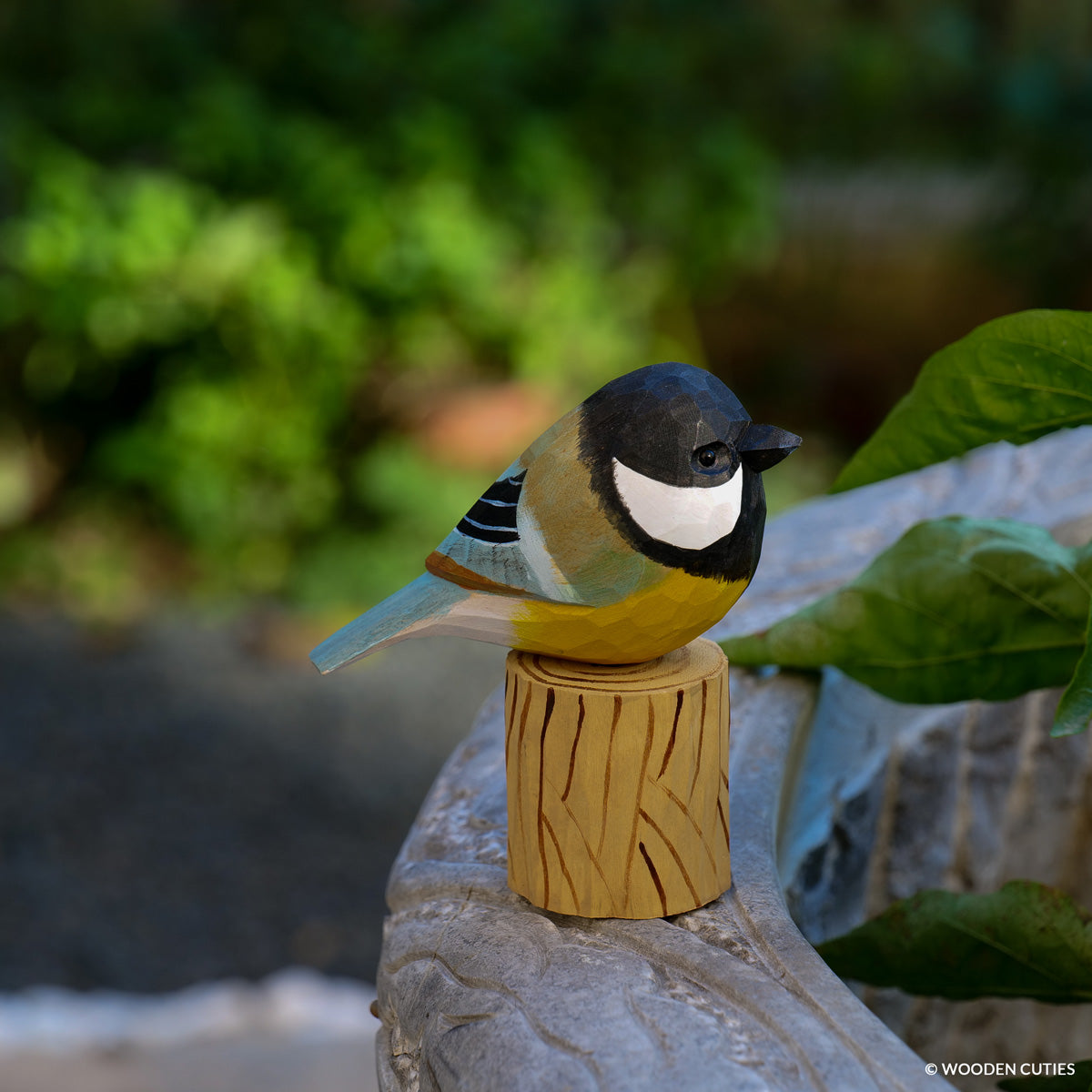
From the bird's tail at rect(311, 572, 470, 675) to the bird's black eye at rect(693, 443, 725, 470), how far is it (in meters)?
0.17

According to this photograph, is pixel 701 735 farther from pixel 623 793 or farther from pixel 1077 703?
pixel 1077 703

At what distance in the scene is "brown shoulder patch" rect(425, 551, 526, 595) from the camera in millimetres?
769

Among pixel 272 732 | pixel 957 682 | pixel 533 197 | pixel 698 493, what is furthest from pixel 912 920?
pixel 533 197

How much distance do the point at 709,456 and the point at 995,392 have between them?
206 mm

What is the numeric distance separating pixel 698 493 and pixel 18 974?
193 cm

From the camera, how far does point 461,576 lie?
31.0 inches

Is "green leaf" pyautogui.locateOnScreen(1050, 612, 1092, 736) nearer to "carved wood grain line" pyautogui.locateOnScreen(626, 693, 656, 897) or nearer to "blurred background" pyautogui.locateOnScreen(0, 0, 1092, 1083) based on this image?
"carved wood grain line" pyautogui.locateOnScreen(626, 693, 656, 897)

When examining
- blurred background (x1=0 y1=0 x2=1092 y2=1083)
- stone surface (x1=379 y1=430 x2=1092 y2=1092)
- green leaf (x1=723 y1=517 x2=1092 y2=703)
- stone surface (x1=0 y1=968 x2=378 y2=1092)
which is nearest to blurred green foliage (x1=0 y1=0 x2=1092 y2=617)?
blurred background (x1=0 y1=0 x2=1092 y2=1083)

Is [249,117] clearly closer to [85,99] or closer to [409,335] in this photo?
[85,99]

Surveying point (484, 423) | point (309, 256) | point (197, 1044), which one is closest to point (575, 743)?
point (197, 1044)

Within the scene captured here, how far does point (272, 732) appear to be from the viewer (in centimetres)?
280

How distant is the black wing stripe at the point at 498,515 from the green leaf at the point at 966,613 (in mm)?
273

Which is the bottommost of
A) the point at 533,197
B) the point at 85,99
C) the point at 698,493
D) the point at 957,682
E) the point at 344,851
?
the point at 344,851

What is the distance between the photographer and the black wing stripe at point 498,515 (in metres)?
0.78
